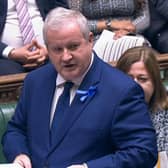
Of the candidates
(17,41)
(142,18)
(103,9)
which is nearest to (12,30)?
(17,41)

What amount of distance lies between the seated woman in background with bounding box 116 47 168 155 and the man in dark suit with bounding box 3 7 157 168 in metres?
0.56

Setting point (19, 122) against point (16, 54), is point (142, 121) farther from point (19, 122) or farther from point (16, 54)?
point (16, 54)

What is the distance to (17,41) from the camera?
161 inches

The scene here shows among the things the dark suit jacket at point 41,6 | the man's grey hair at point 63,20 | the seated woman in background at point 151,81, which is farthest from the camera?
the dark suit jacket at point 41,6

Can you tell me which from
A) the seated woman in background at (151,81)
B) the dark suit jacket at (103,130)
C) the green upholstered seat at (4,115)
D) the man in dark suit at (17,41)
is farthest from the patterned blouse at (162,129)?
the man in dark suit at (17,41)

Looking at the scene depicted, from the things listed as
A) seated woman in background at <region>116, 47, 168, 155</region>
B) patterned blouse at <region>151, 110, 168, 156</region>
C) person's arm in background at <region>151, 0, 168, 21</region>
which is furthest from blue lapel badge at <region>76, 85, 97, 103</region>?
person's arm in background at <region>151, 0, 168, 21</region>

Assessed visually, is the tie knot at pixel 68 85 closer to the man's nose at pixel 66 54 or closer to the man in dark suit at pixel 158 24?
the man's nose at pixel 66 54

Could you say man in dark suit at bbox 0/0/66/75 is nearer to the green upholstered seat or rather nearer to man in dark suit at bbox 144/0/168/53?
the green upholstered seat

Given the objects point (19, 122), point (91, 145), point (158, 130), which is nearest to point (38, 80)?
point (19, 122)

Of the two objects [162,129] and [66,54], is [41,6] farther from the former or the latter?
[66,54]

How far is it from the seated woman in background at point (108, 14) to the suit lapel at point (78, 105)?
5.08 ft

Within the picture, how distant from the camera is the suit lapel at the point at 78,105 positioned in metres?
2.63

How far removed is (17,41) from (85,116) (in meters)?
1.58

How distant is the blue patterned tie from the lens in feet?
8.80
